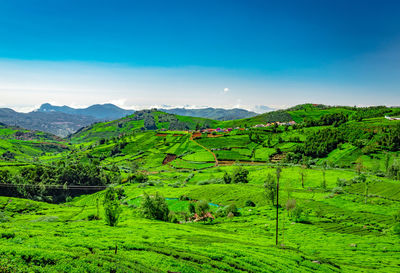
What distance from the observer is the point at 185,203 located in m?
121

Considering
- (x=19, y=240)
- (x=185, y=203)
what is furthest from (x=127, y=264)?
(x=185, y=203)

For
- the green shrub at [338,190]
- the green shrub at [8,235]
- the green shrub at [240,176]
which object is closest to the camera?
the green shrub at [8,235]

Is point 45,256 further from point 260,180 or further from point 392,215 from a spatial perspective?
point 260,180

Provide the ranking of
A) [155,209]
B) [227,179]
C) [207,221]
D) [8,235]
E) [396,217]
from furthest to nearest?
1. [227,179]
2. [207,221]
3. [155,209]
4. [396,217]
5. [8,235]

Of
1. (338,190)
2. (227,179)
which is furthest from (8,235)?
(227,179)

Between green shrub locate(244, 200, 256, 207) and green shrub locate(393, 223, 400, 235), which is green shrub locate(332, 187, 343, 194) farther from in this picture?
green shrub locate(393, 223, 400, 235)

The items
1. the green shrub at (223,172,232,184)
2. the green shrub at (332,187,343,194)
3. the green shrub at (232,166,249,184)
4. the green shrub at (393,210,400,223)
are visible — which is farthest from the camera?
the green shrub at (223,172,232,184)

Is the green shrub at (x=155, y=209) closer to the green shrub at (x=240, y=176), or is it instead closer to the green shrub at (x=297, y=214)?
the green shrub at (x=297, y=214)

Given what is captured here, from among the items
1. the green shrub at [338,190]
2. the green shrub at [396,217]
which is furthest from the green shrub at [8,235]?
the green shrub at [338,190]

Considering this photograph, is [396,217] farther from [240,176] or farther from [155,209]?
[240,176]

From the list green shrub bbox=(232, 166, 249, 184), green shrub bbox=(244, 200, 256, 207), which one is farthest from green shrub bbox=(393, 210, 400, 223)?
green shrub bbox=(232, 166, 249, 184)

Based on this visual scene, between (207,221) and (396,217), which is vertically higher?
(396,217)

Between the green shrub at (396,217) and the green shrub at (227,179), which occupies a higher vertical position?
the green shrub at (396,217)

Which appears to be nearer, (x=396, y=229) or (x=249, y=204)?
(x=396, y=229)
